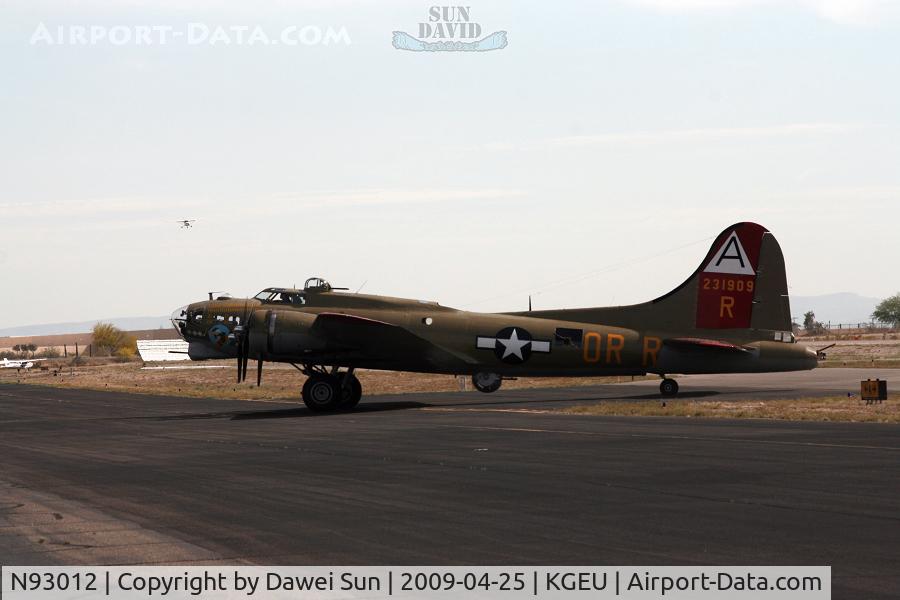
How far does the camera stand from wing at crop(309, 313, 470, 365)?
41031 millimetres

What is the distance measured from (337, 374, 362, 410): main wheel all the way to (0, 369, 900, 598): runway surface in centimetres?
852

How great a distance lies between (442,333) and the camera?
42688mm

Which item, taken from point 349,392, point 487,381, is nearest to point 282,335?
point 349,392

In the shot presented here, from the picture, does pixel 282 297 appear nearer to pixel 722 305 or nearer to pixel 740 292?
pixel 722 305

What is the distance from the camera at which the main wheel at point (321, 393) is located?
4197 cm

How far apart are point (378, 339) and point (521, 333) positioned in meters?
5.30

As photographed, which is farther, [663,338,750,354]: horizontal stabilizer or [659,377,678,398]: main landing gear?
[659,377,678,398]: main landing gear

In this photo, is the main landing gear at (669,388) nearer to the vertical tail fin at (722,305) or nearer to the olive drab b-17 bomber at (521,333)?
the olive drab b-17 bomber at (521,333)

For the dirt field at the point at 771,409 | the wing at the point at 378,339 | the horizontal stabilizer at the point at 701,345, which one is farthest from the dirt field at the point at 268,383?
the dirt field at the point at 771,409

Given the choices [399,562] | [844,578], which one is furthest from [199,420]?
[844,578]

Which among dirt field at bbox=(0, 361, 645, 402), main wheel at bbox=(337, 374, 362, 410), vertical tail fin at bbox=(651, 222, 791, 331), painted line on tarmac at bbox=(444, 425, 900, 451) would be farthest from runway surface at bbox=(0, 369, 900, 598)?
dirt field at bbox=(0, 361, 645, 402)

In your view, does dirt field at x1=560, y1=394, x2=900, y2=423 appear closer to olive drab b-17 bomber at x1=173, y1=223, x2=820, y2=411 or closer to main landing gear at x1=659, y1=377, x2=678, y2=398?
olive drab b-17 bomber at x1=173, y1=223, x2=820, y2=411

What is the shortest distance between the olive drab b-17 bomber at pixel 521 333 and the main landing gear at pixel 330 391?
0.15 ft

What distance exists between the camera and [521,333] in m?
42.0
